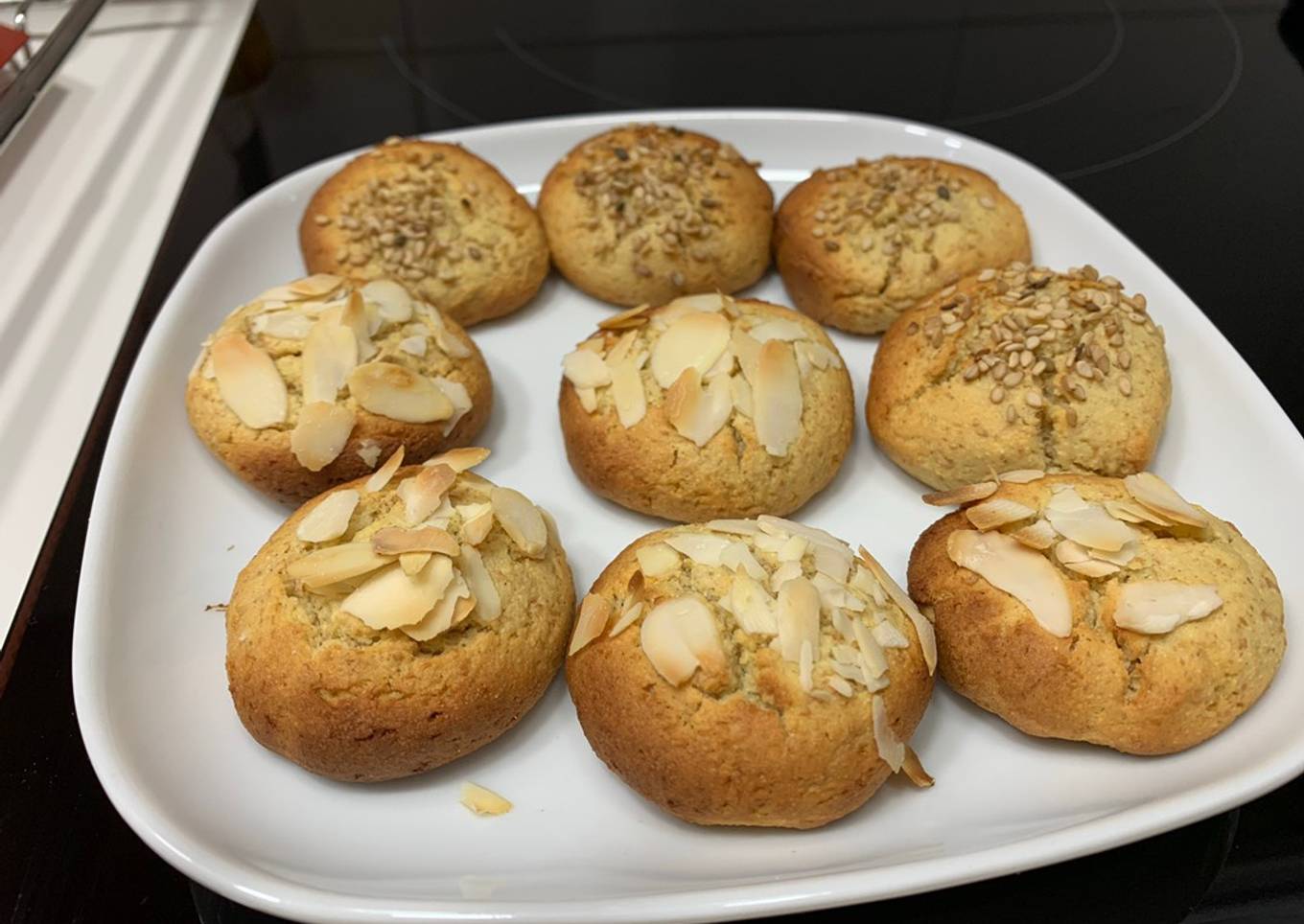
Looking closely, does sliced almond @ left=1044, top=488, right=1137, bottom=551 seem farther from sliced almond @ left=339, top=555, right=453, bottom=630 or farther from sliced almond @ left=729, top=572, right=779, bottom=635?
sliced almond @ left=339, top=555, right=453, bottom=630

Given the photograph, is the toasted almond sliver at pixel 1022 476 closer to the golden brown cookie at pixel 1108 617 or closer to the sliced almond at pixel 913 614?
the golden brown cookie at pixel 1108 617

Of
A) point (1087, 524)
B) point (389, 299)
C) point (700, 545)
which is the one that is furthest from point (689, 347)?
point (1087, 524)

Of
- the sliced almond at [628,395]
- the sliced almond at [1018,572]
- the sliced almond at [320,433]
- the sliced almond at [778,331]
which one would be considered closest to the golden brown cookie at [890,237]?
the sliced almond at [778,331]

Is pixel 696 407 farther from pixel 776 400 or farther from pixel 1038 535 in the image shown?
pixel 1038 535

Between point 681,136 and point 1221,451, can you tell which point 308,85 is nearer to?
point 681,136

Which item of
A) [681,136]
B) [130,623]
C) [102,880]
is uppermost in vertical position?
[681,136]

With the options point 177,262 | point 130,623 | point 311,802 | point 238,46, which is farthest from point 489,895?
point 238,46
